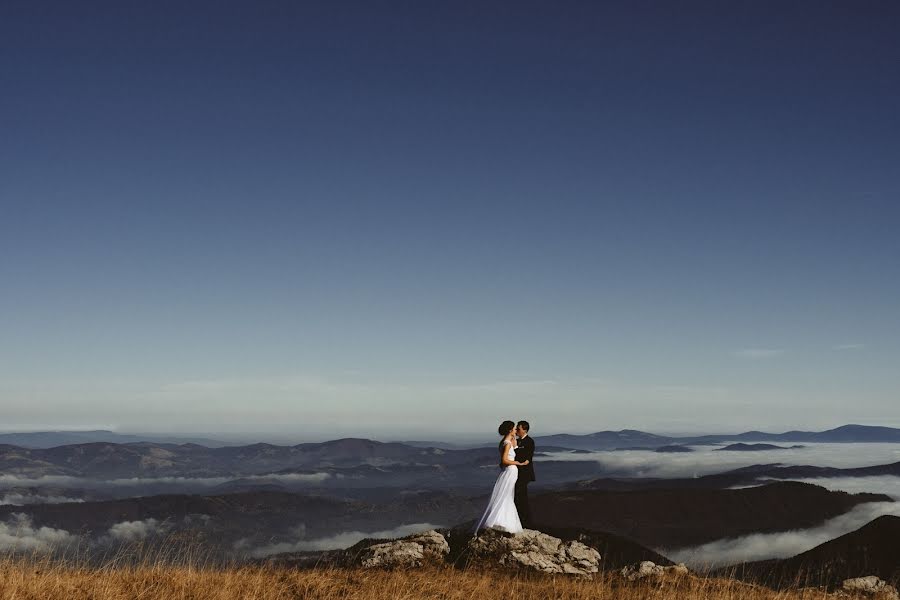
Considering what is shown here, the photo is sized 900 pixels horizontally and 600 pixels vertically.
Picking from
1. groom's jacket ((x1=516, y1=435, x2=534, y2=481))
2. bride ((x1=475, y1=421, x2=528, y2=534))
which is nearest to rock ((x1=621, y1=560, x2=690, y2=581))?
bride ((x1=475, y1=421, x2=528, y2=534))

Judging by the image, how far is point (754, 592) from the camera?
16.6 m

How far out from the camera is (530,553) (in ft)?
61.6

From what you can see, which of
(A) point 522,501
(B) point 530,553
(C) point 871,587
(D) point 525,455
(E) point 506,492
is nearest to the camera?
(B) point 530,553

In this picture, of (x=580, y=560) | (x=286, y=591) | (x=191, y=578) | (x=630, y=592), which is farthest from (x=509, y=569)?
(x=191, y=578)

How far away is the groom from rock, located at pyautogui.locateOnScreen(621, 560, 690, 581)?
3.01 meters

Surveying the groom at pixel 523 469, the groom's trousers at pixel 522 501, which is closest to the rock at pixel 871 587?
the groom's trousers at pixel 522 501

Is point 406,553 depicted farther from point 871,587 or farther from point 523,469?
point 871,587

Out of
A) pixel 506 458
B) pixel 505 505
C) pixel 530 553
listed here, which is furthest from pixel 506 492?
pixel 530 553

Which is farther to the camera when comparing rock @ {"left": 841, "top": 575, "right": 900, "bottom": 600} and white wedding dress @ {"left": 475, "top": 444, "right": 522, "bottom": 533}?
rock @ {"left": 841, "top": 575, "right": 900, "bottom": 600}

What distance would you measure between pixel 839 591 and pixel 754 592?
5.19 m

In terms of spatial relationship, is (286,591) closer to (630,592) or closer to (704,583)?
(630,592)

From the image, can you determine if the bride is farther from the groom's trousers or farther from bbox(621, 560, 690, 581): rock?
bbox(621, 560, 690, 581): rock

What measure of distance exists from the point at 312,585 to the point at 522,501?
7.39 meters

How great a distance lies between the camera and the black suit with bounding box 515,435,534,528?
2014 cm
